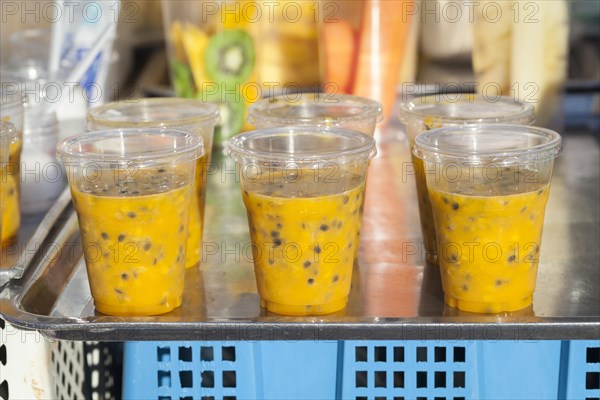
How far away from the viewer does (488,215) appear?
1.04 metres

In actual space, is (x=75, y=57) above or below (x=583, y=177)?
above

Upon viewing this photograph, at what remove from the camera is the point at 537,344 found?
1.10 m

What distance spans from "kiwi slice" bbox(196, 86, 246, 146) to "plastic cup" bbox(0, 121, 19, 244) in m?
0.58

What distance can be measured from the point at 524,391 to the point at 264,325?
32 centimetres

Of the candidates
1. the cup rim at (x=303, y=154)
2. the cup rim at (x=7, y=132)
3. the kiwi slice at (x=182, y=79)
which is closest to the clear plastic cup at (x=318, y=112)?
the cup rim at (x=303, y=154)

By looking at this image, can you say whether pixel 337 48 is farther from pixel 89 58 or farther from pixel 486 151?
pixel 486 151

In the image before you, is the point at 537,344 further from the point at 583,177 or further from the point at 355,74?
the point at 355,74

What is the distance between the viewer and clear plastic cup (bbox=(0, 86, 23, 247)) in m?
1.30

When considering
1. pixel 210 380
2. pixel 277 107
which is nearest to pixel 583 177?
pixel 277 107

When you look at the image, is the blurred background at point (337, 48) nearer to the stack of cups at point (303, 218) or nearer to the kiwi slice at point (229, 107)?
the kiwi slice at point (229, 107)

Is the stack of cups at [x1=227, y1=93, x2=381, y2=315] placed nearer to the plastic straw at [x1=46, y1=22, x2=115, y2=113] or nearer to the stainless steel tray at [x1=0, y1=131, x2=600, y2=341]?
the stainless steel tray at [x1=0, y1=131, x2=600, y2=341]

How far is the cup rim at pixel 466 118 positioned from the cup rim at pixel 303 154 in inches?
7.0

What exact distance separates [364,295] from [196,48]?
2.76ft

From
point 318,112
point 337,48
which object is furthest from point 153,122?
point 337,48
